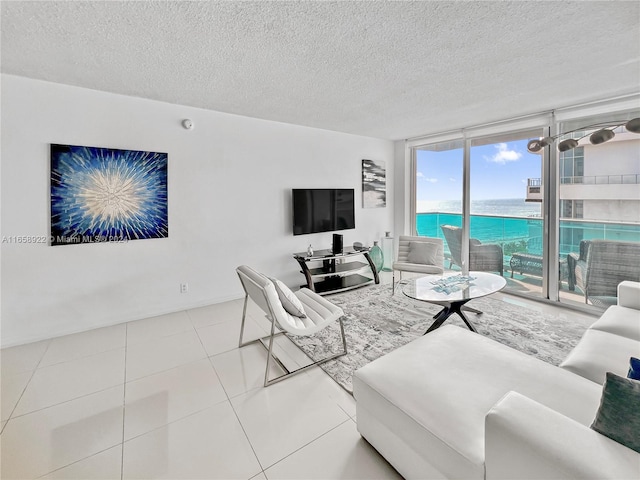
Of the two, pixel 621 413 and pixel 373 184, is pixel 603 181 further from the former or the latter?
pixel 621 413

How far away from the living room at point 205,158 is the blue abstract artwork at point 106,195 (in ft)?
0.39

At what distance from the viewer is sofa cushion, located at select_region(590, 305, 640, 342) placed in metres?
1.99

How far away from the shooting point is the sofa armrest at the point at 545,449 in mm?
859

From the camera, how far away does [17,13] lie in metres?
1.84

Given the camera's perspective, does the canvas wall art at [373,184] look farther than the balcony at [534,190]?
Yes

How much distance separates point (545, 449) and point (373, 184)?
501 centimetres

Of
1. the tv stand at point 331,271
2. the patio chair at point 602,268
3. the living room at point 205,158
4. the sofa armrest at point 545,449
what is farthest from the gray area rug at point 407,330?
the sofa armrest at point 545,449

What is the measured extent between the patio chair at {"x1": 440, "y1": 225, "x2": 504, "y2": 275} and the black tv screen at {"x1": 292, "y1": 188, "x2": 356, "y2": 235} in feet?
5.70

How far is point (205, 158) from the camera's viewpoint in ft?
12.3

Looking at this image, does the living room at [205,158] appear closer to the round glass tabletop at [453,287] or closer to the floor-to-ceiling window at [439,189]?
the floor-to-ceiling window at [439,189]

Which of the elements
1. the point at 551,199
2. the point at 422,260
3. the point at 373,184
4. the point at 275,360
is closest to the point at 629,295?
the point at 551,199

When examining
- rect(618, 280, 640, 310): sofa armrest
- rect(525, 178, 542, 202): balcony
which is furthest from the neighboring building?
rect(618, 280, 640, 310): sofa armrest

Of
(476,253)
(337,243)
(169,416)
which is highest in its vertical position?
(337,243)

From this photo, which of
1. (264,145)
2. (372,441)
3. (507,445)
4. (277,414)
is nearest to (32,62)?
(264,145)
